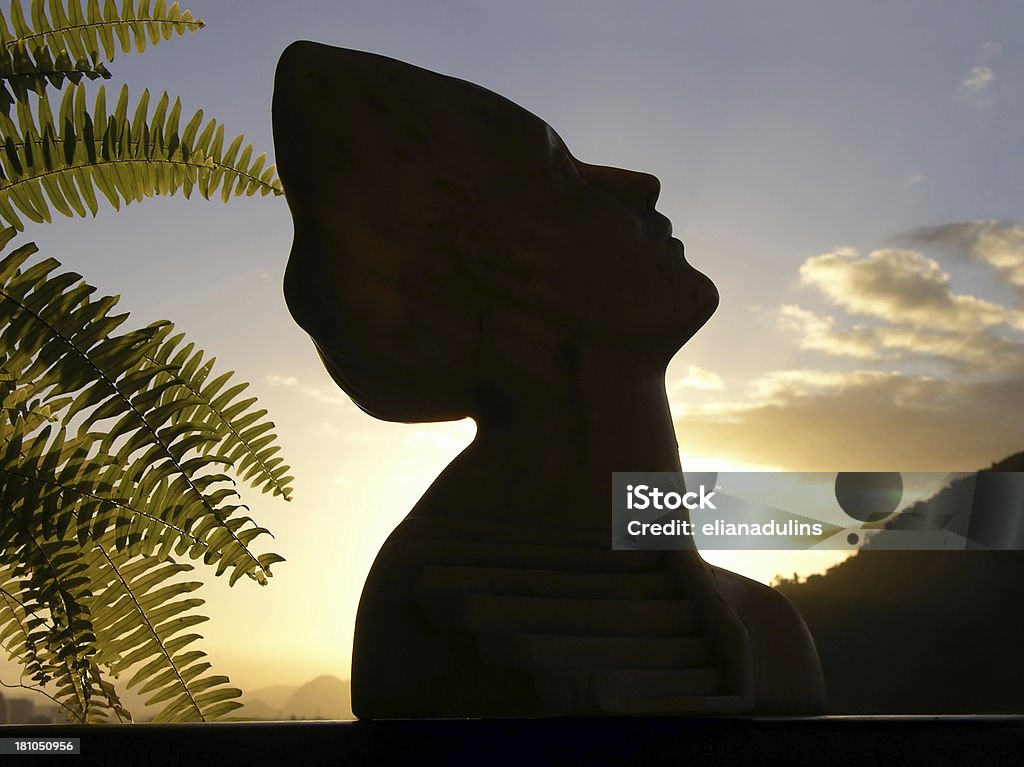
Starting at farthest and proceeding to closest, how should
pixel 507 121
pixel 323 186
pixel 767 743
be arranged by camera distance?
pixel 507 121 → pixel 323 186 → pixel 767 743

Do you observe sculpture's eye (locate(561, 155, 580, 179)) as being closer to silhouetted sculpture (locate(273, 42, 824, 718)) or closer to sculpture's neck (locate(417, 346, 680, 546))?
silhouetted sculpture (locate(273, 42, 824, 718))

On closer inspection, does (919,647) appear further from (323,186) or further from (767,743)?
(323,186)

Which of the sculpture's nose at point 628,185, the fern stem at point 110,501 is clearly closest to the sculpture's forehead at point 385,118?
the sculpture's nose at point 628,185

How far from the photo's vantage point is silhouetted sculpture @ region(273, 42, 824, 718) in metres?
1.77

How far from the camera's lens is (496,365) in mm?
1984

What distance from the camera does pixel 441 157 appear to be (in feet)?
6.55

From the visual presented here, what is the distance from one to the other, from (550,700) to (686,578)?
0.42 meters

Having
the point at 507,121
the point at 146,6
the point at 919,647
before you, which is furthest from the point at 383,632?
the point at 919,647

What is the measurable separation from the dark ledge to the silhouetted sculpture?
258 mm

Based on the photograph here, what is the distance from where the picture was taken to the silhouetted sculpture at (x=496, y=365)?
1.77 metres

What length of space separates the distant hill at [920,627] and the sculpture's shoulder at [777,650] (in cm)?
186

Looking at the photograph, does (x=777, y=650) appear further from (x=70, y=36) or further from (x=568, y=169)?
(x=70, y=36)

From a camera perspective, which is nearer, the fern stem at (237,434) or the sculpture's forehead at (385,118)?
the sculpture's forehead at (385,118)

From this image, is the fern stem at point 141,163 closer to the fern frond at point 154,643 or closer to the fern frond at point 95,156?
the fern frond at point 95,156
